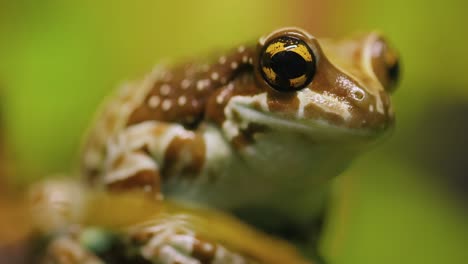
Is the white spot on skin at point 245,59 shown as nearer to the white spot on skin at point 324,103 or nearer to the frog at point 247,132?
the frog at point 247,132

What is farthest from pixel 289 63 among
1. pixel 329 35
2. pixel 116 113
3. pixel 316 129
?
pixel 329 35

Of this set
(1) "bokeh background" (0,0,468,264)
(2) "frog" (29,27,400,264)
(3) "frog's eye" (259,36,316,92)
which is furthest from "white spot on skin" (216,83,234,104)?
(1) "bokeh background" (0,0,468,264)

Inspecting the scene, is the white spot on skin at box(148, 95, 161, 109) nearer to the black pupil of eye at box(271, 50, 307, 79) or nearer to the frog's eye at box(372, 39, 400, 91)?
the black pupil of eye at box(271, 50, 307, 79)

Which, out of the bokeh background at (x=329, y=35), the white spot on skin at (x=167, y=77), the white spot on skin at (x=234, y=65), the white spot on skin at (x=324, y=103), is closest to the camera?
the white spot on skin at (x=324, y=103)

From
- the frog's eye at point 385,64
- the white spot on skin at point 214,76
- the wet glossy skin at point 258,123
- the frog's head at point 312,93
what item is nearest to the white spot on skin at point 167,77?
the wet glossy skin at point 258,123

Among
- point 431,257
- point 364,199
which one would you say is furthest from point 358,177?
point 431,257

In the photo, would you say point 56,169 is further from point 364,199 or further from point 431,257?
point 431,257

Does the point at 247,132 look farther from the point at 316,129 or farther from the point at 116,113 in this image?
the point at 116,113
